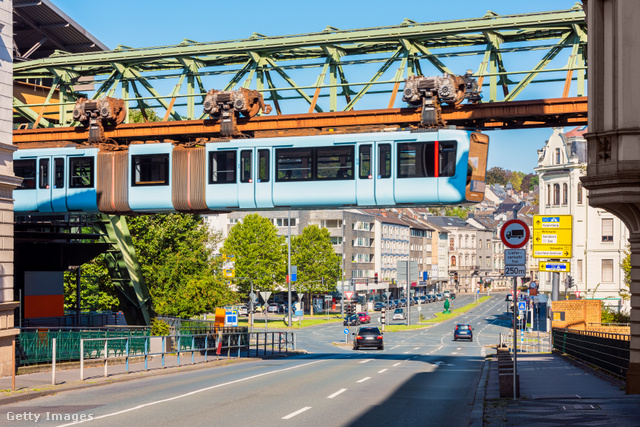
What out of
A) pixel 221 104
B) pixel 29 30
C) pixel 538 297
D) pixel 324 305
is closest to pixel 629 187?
pixel 221 104

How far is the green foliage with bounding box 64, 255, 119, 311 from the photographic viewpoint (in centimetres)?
5494

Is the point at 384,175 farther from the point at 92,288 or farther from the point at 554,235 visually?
the point at 92,288

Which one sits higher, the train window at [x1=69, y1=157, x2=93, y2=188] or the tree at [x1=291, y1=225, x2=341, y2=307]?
the train window at [x1=69, y1=157, x2=93, y2=188]

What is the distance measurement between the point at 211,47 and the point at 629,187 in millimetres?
22689

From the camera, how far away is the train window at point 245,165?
28.4m

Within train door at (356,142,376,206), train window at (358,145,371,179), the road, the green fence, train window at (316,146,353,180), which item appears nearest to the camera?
the road

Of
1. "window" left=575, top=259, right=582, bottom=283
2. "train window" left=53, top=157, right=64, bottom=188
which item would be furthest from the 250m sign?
"window" left=575, top=259, right=582, bottom=283

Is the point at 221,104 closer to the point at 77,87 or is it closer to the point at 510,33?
the point at 510,33

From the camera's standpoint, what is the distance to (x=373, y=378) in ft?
83.5

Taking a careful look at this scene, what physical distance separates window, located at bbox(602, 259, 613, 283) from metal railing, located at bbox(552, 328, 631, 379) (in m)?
43.2

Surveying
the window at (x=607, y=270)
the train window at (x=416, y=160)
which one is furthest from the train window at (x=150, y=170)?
the window at (x=607, y=270)

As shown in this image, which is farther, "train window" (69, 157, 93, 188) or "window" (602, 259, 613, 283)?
"window" (602, 259, 613, 283)

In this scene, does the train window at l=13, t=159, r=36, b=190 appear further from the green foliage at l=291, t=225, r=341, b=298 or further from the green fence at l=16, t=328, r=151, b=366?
the green foliage at l=291, t=225, r=341, b=298

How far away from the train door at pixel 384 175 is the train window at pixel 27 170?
13.8 meters
